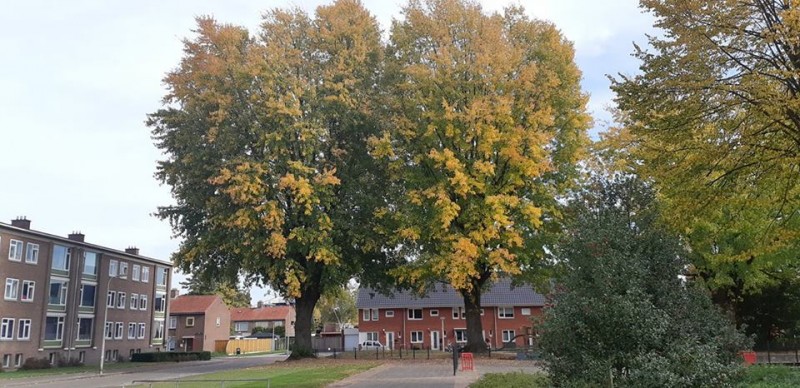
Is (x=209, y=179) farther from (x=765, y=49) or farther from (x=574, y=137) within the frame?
(x=765, y=49)

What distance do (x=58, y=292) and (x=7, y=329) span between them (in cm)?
619

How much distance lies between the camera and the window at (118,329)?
54422 mm

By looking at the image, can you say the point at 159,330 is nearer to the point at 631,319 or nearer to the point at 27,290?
the point at 27,290

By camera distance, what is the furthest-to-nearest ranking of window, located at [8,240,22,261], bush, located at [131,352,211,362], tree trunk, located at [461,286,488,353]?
bush, located at [131,352,211,362]
window, located at [8,240,22,261]
tree trunk, located at [461,286,488,353]

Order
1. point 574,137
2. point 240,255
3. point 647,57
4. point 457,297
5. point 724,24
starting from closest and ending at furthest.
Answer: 1. point 724,24
2. point 647,57
3. point 574,137
4. point 240,255
5. point 457,297

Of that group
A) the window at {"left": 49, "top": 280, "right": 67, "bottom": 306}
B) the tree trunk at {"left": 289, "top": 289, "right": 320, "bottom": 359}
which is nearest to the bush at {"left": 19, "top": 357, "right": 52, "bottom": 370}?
the window at {"left": 49, "top": 280, "right": 67, "bottom": 306}

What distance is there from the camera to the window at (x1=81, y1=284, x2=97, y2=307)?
165 ft

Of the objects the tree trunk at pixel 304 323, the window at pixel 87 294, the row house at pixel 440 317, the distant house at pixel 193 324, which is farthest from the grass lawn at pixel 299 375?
the distant house at pixel 193 324

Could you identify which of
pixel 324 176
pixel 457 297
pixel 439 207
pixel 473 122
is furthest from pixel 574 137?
pixel 457 297

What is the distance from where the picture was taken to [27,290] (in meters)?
43.8

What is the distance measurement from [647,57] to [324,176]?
1730cm

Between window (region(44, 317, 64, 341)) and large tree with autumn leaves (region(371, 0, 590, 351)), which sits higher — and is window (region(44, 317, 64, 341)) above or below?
below

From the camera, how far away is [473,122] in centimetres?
2891

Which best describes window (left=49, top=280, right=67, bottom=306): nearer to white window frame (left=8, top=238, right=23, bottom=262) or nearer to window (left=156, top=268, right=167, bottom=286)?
white window frame (left=8, top=238, right=23, bottom=262)
